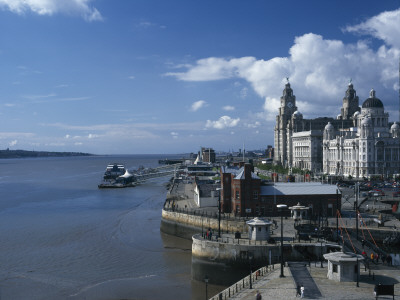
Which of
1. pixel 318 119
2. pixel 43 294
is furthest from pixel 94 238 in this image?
pixel 318 119

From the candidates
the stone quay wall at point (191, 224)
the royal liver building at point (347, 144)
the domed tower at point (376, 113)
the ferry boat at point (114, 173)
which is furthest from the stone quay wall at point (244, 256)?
the ferry boat at point (114, 173)

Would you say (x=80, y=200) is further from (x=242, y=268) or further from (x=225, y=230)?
(x=242, y=268)

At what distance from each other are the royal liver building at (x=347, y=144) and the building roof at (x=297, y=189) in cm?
7456

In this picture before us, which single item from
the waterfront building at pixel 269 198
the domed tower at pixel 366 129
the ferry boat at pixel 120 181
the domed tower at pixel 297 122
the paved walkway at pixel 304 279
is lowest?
the paved walkway at pixel 304 279

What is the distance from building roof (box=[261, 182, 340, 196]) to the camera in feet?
182

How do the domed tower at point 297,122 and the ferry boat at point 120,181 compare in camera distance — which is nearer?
the ferry boat at point 120,181

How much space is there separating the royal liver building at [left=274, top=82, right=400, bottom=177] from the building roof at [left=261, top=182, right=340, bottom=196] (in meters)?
74.6

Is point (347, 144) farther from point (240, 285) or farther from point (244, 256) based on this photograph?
point (240, 285)

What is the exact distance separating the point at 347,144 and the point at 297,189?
84.1 metres

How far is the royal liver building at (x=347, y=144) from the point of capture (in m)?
125

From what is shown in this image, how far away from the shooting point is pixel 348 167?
133m

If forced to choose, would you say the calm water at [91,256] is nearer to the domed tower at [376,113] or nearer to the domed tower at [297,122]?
the domed tower at [376,113]

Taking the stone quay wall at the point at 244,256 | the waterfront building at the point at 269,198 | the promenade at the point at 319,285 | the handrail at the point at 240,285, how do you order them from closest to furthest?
the promenade at the point at 319,285 → the handrail at the point at 240,285 → the stone quay wall at the point at 244,256 → the waterfront building at the point at 269,198

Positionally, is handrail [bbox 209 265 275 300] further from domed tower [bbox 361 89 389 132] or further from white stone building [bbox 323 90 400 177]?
domed tower [bbox 361 89 389 132]
